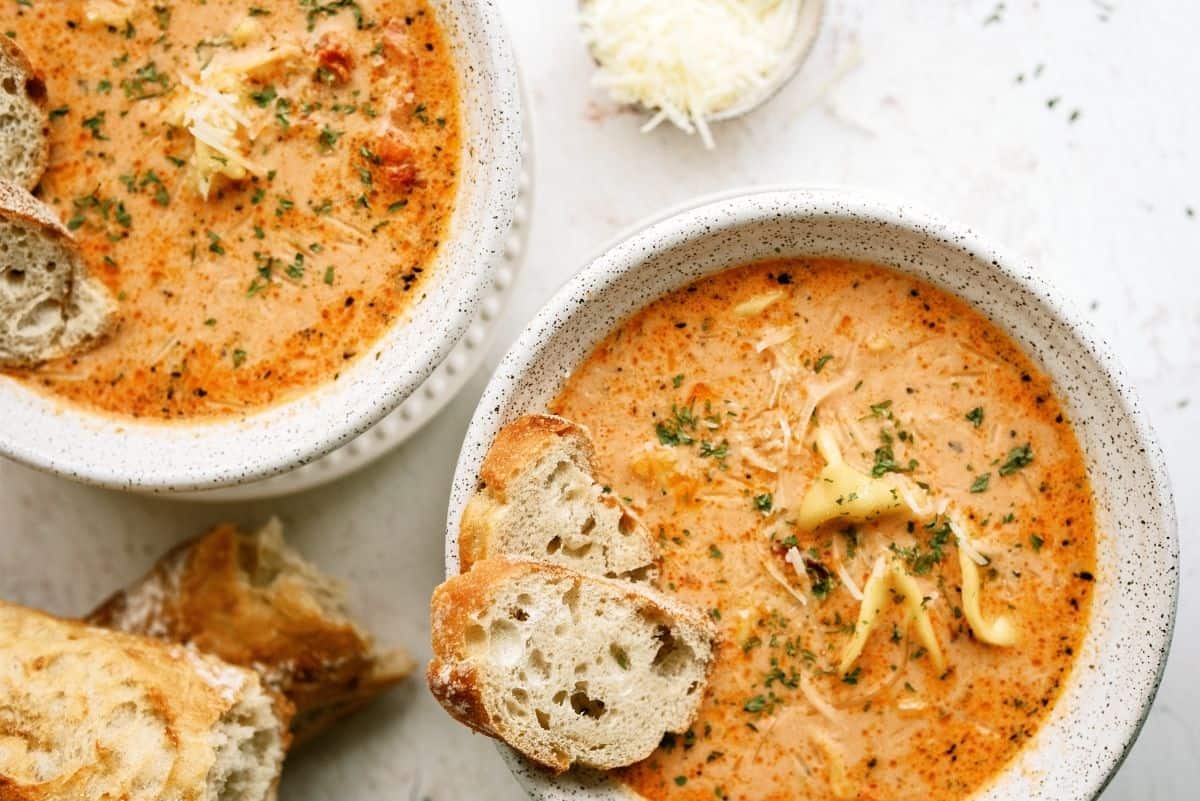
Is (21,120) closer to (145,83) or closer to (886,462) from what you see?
(145,83)

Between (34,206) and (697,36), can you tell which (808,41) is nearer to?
(697,36)

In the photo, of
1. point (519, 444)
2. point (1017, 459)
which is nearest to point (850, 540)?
point (1017, 459)

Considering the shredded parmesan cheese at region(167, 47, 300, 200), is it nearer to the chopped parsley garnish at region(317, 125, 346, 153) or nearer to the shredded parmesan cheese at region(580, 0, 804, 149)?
the chopped parsley garnish at region(317, 125, 346, 153)

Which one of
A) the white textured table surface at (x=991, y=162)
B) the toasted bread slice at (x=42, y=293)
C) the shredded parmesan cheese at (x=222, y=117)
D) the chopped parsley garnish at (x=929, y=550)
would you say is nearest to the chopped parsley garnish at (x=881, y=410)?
the chopped parsley garnish at (x=929, y=550)

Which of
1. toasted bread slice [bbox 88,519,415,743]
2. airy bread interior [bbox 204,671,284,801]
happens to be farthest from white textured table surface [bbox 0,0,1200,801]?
airy bread interior [bbox 204,671,284,801]

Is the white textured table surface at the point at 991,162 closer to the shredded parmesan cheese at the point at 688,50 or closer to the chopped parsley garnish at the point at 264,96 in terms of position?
the shredded parmesan cheese at the point at 688,50

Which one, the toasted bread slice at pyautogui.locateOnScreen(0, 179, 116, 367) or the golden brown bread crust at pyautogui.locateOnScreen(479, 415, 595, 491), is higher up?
the golden brown bread crust at pyautogui.locateOnScreen(479, 415, 595, 491)
